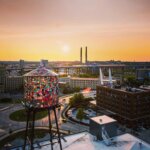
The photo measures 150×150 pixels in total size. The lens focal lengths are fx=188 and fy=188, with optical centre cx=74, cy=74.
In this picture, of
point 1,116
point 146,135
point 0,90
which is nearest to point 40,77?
point 146,135

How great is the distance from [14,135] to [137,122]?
28169 mm

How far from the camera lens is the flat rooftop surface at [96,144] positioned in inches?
1059

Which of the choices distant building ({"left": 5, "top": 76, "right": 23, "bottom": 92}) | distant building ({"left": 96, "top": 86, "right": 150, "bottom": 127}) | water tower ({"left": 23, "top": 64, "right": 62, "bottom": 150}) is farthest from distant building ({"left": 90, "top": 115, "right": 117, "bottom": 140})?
distant building ({"left": 5, "top": 76, "right": 23, "bottom": 92})

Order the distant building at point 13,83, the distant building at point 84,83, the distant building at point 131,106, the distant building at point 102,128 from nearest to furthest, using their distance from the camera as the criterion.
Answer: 1. the distant building at point 102,128
2. the distant building at point 131,106
3. the distant building at point 13,83
4. the distant building at point 84,83

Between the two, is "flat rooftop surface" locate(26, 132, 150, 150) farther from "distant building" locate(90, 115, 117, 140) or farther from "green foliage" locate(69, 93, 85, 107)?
"green foliage" locate(69, 93, 85, 107)

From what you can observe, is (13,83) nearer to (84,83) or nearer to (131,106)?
(84,83)

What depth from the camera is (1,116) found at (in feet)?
179


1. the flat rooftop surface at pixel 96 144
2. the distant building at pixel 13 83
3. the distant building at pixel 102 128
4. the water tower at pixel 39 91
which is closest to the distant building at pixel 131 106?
the distant building at pixel 102 128

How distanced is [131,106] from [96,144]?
17594 millimetres

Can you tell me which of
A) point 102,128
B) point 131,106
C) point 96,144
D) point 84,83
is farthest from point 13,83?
point 96,144

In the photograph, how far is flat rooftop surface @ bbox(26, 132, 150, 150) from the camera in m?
26.9

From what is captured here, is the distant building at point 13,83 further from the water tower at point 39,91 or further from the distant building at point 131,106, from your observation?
the water tower at point 39,91

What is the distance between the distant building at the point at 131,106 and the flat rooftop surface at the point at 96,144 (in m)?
13.1

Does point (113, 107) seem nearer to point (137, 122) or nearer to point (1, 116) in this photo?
point (137, 122)
